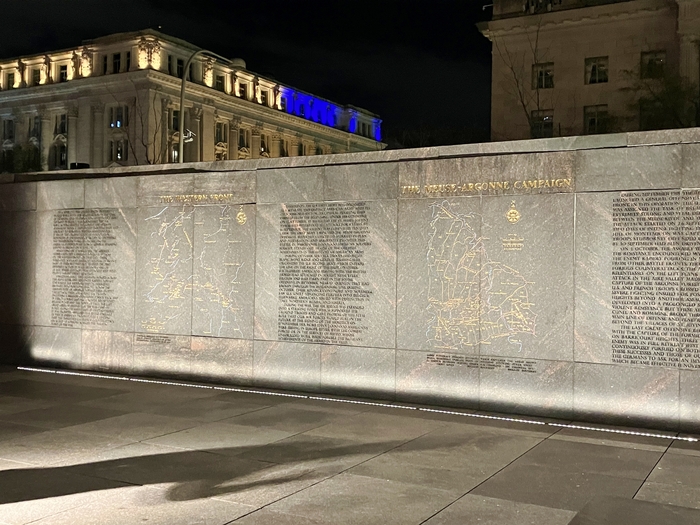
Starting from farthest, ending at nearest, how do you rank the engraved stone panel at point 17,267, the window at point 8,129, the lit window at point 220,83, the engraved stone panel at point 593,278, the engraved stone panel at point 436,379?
the window at point 8,129
the lit window at point 220,83
the engraved stone panel at point 17,267
the engraved stone panel at point 436,379
the engraved stone panel at point 593,278

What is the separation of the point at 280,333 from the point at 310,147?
91.9m

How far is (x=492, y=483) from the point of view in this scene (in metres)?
6.39

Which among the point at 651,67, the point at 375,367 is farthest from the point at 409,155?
the point at 651,67

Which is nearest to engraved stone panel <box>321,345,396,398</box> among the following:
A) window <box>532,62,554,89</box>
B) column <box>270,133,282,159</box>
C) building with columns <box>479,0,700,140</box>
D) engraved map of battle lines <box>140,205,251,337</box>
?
engraved map of battle lines <box>140,205,251,337</box>

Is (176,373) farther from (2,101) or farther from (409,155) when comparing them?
(2,101)

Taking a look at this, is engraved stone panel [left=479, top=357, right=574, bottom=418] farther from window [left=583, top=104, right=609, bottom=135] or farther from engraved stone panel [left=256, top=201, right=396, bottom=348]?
window [left=583, top=104, right=609, bottom=135]

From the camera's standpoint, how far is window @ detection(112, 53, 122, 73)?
244ft

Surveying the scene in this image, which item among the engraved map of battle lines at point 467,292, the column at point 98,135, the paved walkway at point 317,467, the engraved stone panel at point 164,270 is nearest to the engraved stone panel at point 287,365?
the paved walkway at point 317,467

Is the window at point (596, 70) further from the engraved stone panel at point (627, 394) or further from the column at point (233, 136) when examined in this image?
the column at point (233, 136)

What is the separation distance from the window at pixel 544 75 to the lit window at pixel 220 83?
1842 inches

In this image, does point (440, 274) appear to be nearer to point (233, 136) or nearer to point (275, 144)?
point (233, 136)

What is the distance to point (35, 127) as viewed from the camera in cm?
8288

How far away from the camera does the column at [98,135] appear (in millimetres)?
75562

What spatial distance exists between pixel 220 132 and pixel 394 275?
76176 mm
